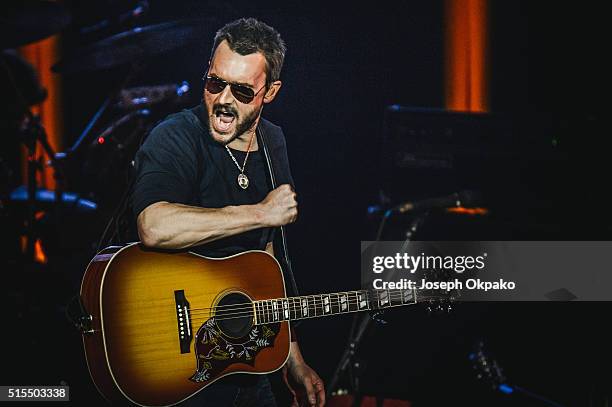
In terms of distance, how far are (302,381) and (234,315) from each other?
0.36 metres

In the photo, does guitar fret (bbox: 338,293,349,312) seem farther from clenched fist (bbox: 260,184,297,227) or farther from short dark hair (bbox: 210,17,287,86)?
short dark hair (bbox: 210,17,287,86)

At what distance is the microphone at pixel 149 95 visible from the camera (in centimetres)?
359


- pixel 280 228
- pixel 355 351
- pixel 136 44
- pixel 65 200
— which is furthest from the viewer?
pixel 65 200

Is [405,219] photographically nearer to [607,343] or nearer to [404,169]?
[404,169]

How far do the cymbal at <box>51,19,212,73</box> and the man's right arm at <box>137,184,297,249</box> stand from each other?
1071 mm

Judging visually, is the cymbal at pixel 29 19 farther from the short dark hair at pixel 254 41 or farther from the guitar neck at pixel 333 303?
the guitar neck at pixel 333 303

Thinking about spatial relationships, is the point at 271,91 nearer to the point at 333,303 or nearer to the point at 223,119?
the point at 223,119

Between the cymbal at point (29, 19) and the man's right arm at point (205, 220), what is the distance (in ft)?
5.02

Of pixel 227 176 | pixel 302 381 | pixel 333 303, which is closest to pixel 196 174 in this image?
pixel 227 176

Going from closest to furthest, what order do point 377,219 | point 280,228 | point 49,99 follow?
point 280,228
point 377,219
point 49,99

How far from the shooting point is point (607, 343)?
3221mm

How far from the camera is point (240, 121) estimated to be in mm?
2553

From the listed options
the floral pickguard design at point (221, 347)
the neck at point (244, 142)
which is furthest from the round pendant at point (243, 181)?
the floral pickguard design at point (221, 347)

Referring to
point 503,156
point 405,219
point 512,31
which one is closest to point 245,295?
point 405,219
